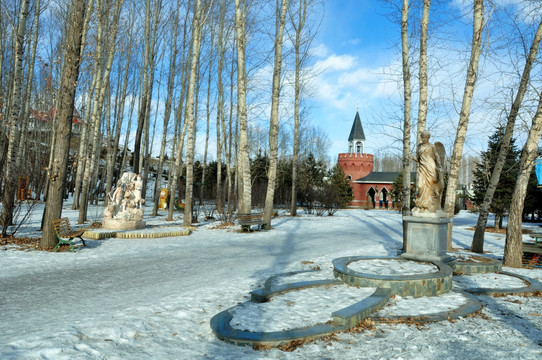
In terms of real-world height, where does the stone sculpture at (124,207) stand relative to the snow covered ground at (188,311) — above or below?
above

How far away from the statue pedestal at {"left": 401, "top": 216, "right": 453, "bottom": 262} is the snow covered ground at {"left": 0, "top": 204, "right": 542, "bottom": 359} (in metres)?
0.87

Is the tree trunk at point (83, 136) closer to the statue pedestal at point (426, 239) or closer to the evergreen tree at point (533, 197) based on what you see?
the statue pedestal at point (426, 239)

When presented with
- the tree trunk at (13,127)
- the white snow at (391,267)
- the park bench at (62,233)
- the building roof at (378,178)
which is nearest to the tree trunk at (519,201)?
the white snow at (391,267)

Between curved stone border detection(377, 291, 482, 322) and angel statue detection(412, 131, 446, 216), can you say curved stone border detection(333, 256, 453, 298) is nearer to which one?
curved stone border detection(377, 291, 482, 322)

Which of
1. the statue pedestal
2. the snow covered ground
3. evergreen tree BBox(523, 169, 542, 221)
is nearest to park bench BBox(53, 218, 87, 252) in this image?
the snow covered ground

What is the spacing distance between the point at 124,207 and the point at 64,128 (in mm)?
4160

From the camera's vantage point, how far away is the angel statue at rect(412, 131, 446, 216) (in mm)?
7508

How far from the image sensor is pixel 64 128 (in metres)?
8.54

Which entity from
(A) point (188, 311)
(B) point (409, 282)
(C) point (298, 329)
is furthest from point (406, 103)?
(A) point (188, 311)

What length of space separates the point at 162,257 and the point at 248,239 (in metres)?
3.85

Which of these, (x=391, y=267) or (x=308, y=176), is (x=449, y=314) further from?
(x=308, y=176)

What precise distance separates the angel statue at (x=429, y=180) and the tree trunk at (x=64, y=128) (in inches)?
311

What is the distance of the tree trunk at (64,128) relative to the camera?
8.38 meters

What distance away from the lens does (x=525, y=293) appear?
18.6 ft
